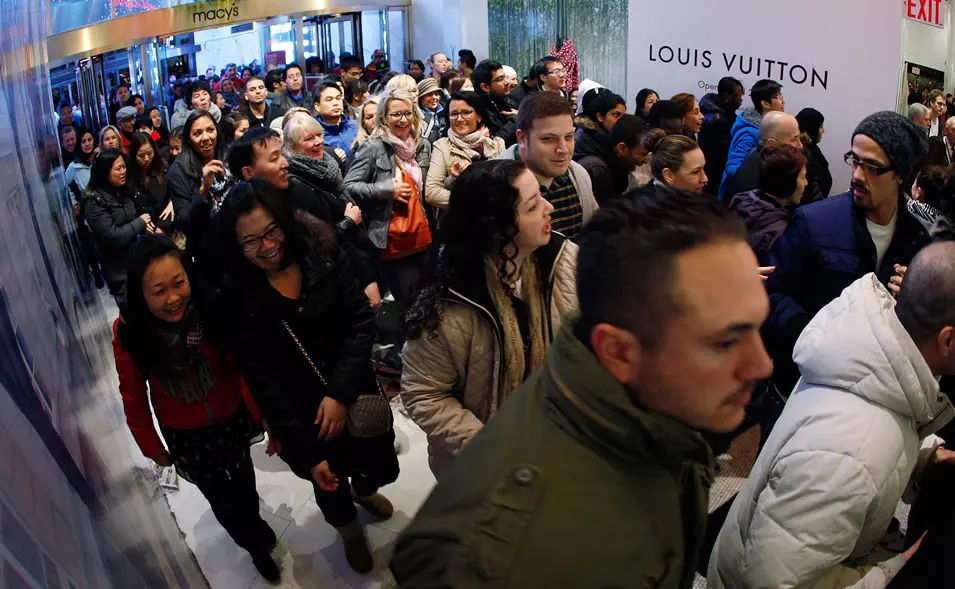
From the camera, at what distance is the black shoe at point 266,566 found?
265 centimetres

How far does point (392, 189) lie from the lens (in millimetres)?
3820

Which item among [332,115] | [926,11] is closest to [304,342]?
[332,115]

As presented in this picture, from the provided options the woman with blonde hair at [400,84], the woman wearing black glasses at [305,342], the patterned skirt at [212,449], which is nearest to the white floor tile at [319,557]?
the woman wearing black glasses at [305,342]

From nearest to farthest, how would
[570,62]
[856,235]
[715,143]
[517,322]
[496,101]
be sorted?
[517,322] → [856,235] → [715,143] → [496,101] → [570,62]

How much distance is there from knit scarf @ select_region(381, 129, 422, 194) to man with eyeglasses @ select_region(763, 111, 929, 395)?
87.9 inches

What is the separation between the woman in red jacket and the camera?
2158 millimetres

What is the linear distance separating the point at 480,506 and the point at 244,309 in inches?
63.1

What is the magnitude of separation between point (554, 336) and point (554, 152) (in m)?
1.44

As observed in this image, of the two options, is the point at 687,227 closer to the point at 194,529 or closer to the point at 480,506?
the point at 480,506

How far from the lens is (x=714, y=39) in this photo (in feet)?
22.7

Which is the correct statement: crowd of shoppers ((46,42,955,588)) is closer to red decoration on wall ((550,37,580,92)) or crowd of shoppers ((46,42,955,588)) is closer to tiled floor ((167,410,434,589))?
tiled floor ((167,410,434,589))

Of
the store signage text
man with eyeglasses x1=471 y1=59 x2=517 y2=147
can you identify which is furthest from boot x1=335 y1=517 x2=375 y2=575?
the store signage text

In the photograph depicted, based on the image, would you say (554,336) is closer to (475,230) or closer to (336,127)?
(475,230)

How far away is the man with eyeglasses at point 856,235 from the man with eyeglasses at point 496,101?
3673 millimetres
